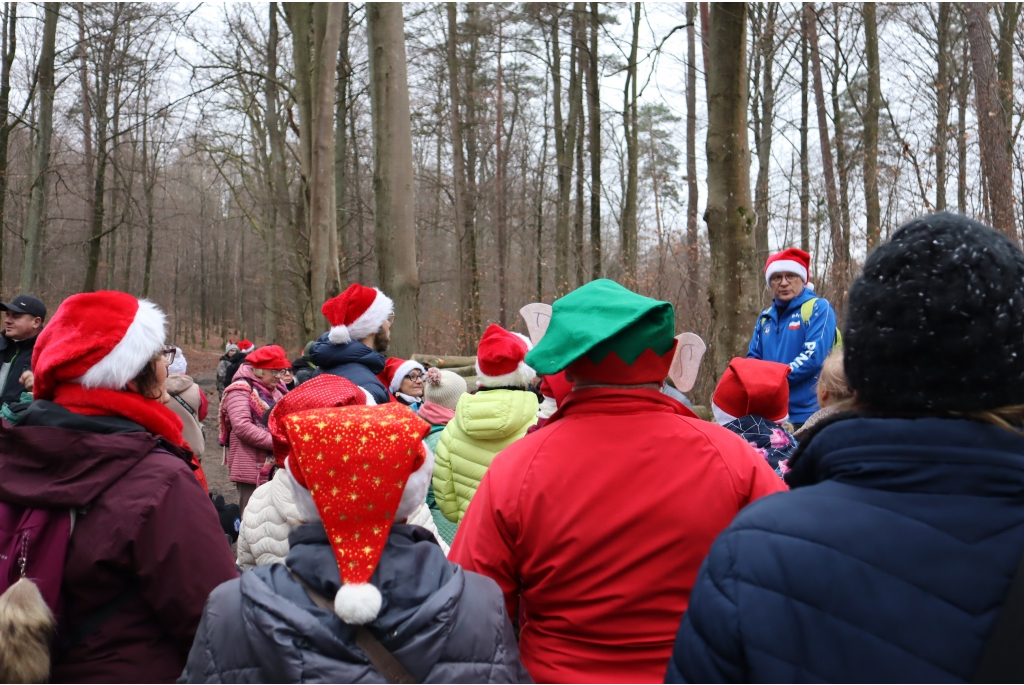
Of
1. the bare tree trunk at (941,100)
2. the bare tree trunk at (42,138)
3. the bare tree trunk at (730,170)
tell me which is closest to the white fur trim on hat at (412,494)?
the bare tree trunk at (730,170)

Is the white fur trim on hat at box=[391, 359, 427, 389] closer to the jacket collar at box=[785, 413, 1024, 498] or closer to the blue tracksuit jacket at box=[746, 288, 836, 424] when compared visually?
the blue tracksuit jacket at box=[746, 288, 836, 424]

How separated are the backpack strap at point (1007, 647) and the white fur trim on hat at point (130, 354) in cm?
236

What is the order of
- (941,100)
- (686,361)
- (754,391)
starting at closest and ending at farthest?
(686,361)
(754,391)
(941,100)

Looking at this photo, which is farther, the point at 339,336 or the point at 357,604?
the point at 339,336

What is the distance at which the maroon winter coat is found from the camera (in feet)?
7.19

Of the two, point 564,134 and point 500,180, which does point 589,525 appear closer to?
point 500,180

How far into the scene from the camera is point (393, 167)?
916 cm

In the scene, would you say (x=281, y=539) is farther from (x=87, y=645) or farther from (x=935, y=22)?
(x=935, y=22)

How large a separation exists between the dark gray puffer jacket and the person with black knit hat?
0.59m

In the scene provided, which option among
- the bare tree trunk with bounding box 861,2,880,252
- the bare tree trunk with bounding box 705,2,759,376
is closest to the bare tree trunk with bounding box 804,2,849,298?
the bare tree trunk with bounding box 861,2,880,252

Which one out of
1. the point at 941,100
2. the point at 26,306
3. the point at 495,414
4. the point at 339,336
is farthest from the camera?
the point at 941,100

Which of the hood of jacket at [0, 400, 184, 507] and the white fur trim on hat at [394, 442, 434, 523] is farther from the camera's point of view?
the hood of jacket at [0, 400, 184, 507]

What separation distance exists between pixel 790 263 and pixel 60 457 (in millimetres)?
5439

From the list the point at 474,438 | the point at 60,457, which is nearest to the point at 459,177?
the point at 474,438
